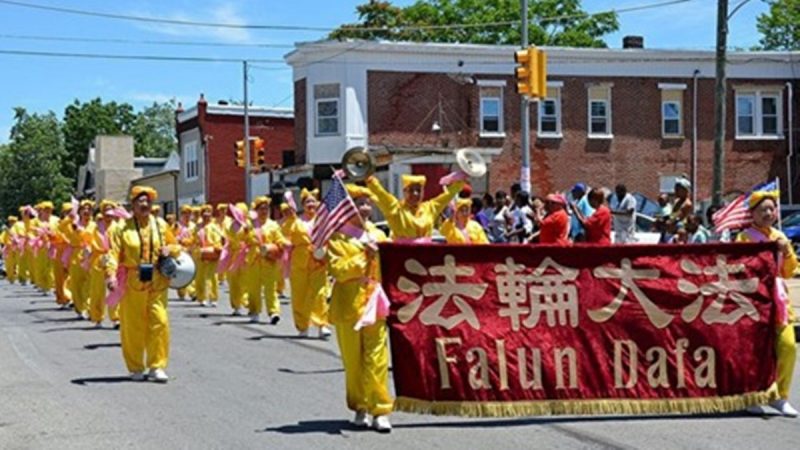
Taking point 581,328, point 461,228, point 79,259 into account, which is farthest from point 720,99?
point 581,328

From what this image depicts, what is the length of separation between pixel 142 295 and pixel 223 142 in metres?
41.5

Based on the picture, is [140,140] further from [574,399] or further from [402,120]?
[574,399]

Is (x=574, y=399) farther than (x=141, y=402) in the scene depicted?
No

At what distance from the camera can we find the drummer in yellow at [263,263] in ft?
54.8

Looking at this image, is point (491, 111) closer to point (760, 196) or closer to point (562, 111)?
point (562, 111)

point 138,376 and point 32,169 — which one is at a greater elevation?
point 32,169

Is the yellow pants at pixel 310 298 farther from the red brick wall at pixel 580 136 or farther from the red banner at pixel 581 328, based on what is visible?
the red brick wall at pixel 580 136

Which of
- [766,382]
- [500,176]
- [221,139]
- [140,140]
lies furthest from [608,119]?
[140,140]

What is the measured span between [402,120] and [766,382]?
29.1m

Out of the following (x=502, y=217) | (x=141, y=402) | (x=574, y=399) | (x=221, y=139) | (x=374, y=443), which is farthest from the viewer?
(x=221, y=139)

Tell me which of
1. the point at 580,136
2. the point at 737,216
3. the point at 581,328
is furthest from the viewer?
the point at 580,136

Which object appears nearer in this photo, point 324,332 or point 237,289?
point 324,332

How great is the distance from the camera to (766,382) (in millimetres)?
9133

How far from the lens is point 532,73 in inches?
859
